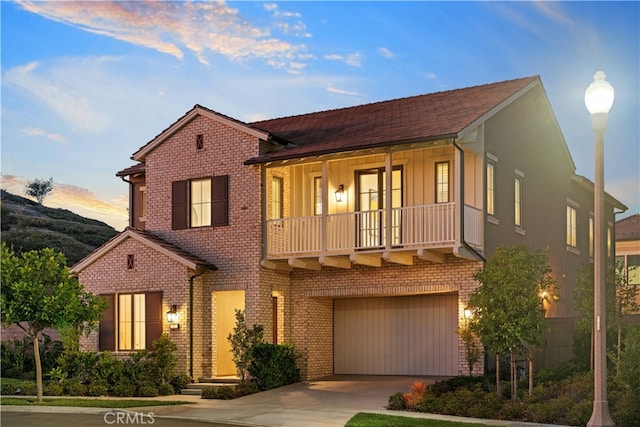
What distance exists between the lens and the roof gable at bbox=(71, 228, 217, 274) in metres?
23.6

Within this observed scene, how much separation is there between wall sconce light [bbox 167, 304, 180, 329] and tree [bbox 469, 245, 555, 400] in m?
9.06

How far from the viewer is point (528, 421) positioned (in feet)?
53.4

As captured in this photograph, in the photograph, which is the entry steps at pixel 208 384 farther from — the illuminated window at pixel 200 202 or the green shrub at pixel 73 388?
the illuminated window at pixel 200 202

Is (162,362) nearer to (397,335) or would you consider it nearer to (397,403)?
(397,335)

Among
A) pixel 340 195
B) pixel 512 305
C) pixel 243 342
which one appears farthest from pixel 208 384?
pixel 512 305

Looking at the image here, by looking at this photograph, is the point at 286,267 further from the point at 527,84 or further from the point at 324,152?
the point at 527,84

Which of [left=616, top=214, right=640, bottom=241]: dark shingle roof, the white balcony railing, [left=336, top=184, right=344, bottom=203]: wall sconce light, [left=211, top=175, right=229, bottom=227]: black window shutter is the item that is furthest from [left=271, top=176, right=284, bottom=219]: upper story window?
[left=616, top=214, right=640, bottom=241]: dark shingle roof

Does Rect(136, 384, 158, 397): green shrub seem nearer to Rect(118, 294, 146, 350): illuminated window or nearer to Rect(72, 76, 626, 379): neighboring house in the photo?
Rect(72, 76, 626, 379): neighboring house

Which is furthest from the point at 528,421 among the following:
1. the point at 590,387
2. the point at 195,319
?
the point at 195,319

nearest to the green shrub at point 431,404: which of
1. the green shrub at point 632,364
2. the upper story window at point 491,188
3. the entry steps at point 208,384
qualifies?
the green shrub at point 632,364

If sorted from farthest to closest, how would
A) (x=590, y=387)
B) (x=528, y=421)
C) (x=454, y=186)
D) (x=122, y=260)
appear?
(x=122, y=260)
(x=454, y=186)
(x=590, y=387)
(x=528, y=421)

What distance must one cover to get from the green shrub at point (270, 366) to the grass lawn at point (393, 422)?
5.88 m

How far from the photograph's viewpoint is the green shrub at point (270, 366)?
22.1 metres

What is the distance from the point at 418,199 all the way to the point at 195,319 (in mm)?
7089
